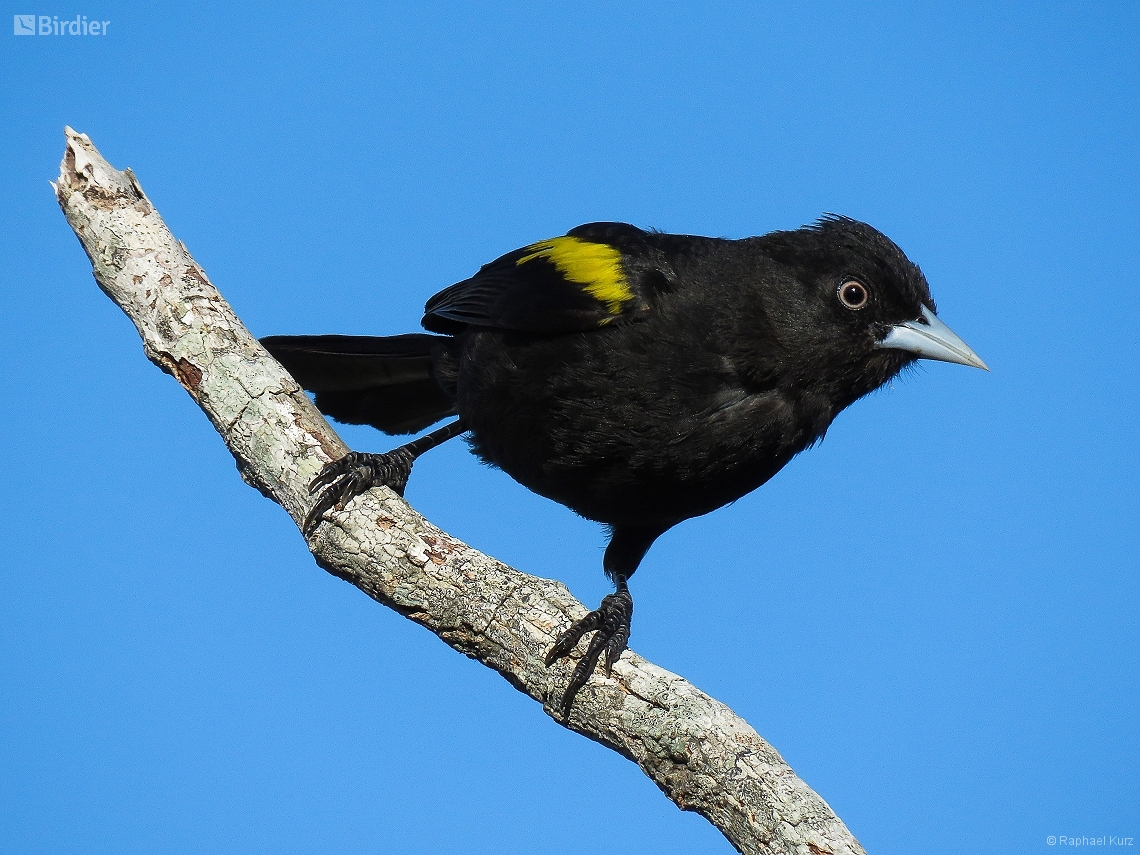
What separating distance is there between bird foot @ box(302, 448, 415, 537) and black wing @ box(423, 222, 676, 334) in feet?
3.68

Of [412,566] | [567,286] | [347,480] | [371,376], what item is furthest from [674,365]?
[371,376]

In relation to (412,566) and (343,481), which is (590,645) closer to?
(412,566)

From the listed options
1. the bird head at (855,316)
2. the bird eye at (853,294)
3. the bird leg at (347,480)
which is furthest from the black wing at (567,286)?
the bird leg at (347,480)

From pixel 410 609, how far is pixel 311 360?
2.51 meters

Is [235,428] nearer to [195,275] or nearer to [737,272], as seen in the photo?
[195,275]

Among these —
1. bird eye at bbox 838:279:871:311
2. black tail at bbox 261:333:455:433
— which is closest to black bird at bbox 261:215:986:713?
bird eye at bbox 838:279:871:311

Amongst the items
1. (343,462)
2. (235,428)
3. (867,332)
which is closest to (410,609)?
(343,462)

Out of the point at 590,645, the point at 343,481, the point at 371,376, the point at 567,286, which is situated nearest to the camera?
the point at 590,645

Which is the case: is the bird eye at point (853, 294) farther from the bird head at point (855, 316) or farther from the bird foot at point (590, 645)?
the bird foot at point (590, 645)

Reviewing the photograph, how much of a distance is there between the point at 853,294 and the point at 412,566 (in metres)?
2.56

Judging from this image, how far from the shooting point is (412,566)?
4773 millimetres

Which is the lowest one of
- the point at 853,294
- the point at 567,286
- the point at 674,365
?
the point at 674,365

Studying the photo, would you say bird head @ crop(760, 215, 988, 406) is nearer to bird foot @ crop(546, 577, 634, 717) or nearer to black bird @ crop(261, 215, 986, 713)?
black bird @ crop(261, 215, 986, 713)

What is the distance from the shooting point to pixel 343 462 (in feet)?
16.8
